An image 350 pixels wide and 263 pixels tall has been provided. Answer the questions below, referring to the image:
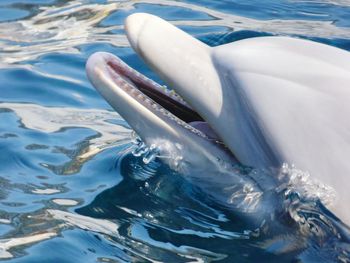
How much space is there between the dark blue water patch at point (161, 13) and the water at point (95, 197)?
0.93 metres

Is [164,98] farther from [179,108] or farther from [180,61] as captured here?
[180,61]

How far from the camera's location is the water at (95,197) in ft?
16.4

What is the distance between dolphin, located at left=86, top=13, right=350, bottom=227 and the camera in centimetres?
482

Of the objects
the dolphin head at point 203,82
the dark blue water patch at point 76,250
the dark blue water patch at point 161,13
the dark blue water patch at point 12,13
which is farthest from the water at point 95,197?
the dark blue water patch at point 12,13

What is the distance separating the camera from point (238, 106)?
5.02m

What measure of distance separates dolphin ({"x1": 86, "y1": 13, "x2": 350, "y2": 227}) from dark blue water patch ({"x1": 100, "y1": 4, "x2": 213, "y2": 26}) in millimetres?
4971

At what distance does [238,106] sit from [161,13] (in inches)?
221

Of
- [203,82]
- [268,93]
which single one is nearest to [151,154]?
[203,82]

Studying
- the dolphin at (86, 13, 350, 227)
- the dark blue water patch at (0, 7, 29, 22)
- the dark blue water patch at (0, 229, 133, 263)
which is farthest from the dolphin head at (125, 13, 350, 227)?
the dark blue water patch at (0, 7, 29, 22)

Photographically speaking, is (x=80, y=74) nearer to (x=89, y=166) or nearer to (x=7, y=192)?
(x=89, y=166)

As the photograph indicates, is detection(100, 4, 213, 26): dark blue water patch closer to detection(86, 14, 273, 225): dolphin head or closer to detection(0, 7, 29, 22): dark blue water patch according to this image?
detection(0, 7, 29, 22): dark blue water patch

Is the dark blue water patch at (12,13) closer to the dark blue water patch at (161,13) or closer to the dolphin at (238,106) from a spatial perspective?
the dark blue water patch at (161,13)

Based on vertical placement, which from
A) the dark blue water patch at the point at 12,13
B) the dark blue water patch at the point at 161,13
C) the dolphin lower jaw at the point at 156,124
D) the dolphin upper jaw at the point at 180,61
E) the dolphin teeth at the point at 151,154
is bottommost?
the dark blue water patch at the point at 12,13

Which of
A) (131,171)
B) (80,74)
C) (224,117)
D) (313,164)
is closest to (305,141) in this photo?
(313,164)
